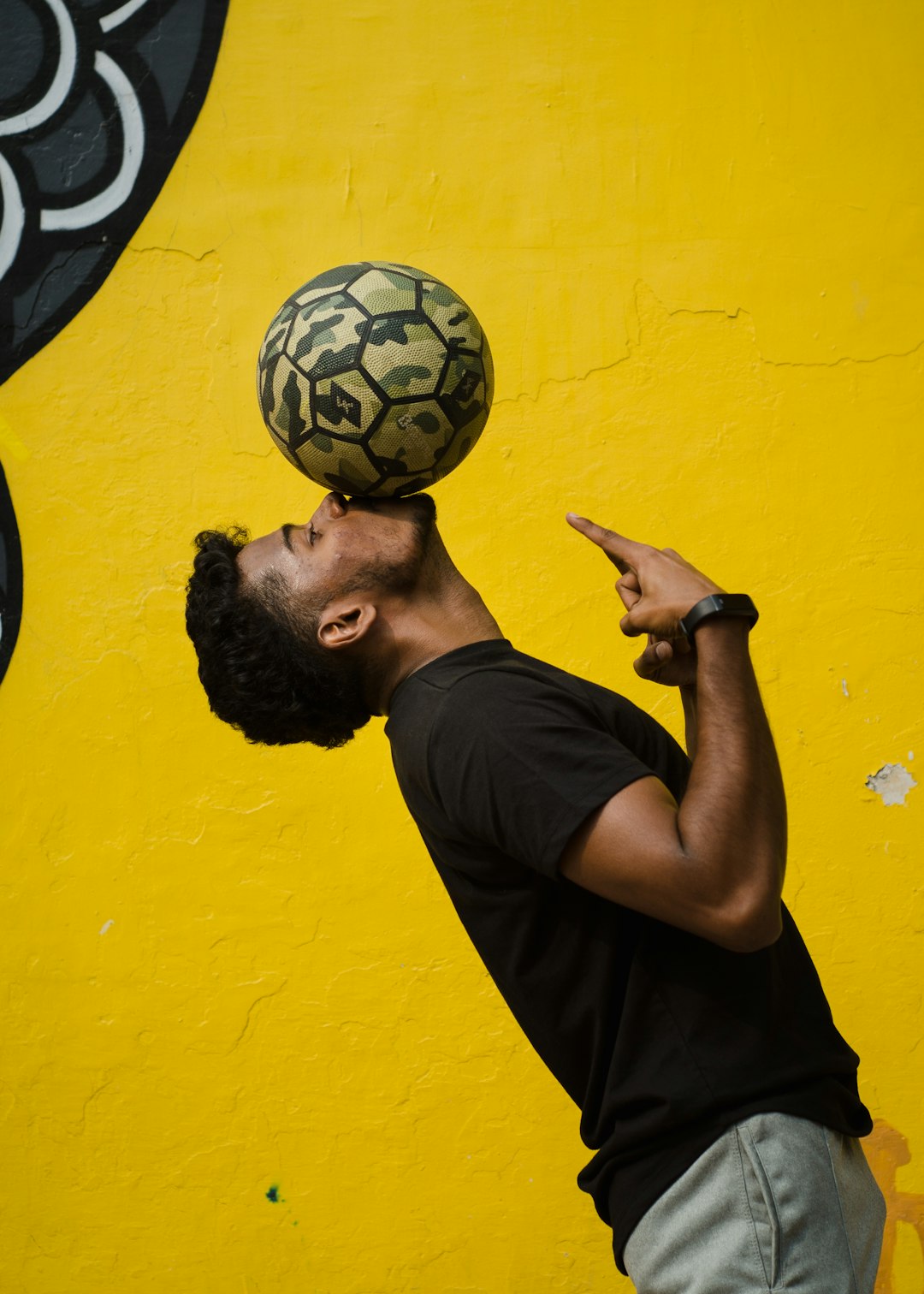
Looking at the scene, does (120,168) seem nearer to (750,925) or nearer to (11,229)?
(11,229)

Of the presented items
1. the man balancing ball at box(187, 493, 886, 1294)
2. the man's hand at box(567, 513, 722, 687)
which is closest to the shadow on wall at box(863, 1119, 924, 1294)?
the man balancing ball at box(187, 493, 886, 1294)

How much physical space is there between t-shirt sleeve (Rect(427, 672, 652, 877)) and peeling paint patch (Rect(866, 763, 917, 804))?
1693 mm

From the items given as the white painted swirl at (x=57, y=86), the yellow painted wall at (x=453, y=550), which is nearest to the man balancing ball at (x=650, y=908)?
the yellow painted wall at (x=453, y=550)

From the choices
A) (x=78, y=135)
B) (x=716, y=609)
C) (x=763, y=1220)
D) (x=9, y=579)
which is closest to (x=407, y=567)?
(x=716, y=609)

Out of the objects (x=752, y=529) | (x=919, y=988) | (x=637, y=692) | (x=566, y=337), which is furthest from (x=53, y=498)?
(x=919, y=988)

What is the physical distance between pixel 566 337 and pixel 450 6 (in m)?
0.98

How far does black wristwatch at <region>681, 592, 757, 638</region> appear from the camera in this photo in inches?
64.7

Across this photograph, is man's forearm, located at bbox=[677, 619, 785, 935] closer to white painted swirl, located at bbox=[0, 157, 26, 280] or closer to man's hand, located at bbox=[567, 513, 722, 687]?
man's hand, located at bbox=[567, 513, 722, 687]

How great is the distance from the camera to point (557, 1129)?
3066 mm

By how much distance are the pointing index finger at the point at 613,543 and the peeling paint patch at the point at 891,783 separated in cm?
158

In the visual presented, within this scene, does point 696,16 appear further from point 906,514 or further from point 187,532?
point 187,532

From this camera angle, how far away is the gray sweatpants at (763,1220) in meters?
1.61

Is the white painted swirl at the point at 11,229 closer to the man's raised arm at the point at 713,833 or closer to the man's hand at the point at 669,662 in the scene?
the man's hand at the point at 669,662

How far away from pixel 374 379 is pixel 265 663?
0.51 metres
